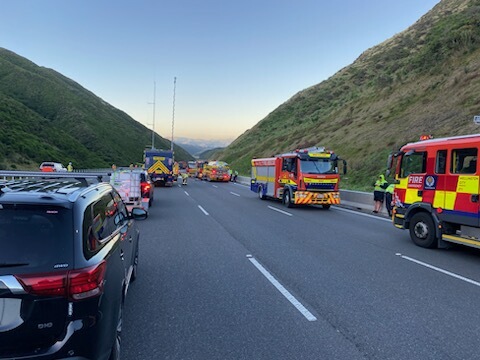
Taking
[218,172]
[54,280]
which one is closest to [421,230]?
[54,280]

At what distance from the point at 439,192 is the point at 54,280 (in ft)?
29.1

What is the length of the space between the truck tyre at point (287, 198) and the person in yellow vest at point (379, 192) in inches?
149

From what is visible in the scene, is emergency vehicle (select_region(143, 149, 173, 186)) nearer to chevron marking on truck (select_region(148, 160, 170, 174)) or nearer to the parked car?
Result: chevron marking on truck (select_region(148, 160, 170, 174))

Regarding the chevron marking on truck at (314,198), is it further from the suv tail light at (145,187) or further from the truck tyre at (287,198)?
the suv tail light at (145,187)

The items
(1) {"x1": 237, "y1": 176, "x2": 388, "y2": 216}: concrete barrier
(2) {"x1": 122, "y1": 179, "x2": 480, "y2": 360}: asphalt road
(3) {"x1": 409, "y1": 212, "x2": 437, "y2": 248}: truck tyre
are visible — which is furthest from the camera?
(1) {"x1": 237, "y1": 176, "x2": 388, "y2": 216}: concrete barrier

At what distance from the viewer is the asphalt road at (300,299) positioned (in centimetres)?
419

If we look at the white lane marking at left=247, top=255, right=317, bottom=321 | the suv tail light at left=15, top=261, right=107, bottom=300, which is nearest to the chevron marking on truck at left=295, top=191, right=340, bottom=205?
the white lane marking at left=247, top=255, right=317, bottom=321

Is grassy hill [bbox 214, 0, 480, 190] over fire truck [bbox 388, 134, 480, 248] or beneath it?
over

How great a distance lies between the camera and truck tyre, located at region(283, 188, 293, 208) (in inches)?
730

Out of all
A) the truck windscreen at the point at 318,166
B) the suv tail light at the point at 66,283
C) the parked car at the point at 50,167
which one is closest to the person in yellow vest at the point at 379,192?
the truck windscreen at the point at 318,166

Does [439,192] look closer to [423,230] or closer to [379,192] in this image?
[423,230]

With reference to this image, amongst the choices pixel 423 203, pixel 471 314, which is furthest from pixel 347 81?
pixel 471 314

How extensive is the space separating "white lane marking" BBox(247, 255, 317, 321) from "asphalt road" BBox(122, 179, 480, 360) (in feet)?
0.05

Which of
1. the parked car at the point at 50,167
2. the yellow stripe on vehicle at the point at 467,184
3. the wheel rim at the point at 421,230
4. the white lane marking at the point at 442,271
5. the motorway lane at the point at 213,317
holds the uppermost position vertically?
the yellow stripe on vehicle at the point at 467,184
